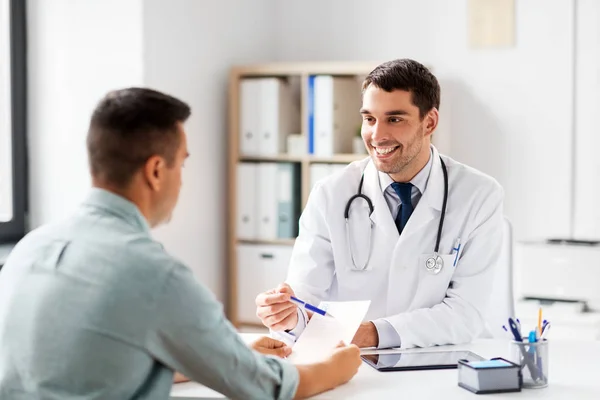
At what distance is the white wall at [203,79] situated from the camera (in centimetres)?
396

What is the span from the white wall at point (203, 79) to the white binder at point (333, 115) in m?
0.51

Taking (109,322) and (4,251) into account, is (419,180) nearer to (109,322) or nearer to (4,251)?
(109,322)

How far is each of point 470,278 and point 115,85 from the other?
206cm

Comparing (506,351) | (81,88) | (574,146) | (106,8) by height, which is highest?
(106,8)

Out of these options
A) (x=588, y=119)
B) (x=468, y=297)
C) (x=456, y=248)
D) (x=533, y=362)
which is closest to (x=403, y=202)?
(x=456, y=248)

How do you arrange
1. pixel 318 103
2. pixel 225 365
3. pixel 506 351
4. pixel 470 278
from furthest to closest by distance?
pixel 318 103, pixel 470 278, pixel 506 351, pixel 225 365

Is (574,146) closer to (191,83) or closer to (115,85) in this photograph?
(191,83)

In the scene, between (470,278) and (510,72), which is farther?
(510,72)

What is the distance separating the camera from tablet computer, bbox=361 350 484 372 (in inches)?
76.5

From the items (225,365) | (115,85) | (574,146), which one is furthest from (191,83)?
(225,365)

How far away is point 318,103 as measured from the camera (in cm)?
413

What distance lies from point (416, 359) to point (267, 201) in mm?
2280

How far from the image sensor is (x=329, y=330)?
1.98 metres

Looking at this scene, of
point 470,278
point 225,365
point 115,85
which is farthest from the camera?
point 115,85
